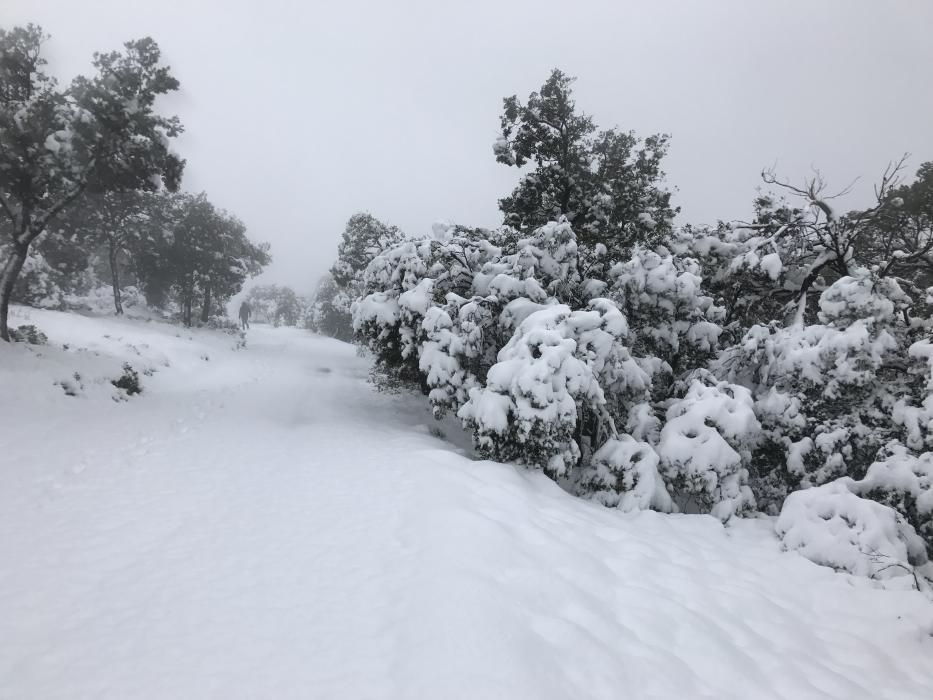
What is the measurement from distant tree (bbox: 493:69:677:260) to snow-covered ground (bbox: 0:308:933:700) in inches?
460

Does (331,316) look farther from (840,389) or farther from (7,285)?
(840,389)

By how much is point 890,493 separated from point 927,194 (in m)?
12.0

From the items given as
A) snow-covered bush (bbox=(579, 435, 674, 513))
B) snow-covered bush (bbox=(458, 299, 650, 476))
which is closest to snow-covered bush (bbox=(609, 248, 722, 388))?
snow-covered bush (bbox=(458, 299, 650, 476))

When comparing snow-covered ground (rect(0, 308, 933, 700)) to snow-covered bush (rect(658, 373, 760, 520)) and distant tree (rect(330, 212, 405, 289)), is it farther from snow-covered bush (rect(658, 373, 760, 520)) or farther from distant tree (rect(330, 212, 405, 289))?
distant tree (rect(330, 212, 405, 289))

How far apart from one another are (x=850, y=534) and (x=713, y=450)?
7.24 ft

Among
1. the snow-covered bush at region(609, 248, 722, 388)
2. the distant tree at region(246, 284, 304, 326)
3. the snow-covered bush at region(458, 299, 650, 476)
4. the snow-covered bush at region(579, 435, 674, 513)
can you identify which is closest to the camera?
the snow-covered bush at region(579, 435, 674, 513)

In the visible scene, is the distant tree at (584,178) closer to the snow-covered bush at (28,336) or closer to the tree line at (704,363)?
the tree line at (704,363)

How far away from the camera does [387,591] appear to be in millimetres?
4254

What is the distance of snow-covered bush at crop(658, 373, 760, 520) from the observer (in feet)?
25.5

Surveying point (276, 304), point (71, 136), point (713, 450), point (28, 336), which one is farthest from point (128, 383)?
point (276, 304)

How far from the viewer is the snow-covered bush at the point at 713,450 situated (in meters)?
7.77

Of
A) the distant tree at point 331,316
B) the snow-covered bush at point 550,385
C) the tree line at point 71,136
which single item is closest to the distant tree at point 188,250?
the distant tree at point 331,316

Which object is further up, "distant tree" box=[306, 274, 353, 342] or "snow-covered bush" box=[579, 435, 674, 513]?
"distant tree" box=[306, 274, 353, 342]

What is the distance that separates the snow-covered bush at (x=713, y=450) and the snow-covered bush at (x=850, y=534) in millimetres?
1146
